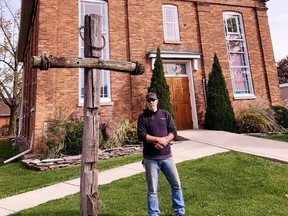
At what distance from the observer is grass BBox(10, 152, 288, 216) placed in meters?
3.53

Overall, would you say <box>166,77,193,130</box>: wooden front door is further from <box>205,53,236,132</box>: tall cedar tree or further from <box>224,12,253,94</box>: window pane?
<box>224,12,253,94</box>: window pane

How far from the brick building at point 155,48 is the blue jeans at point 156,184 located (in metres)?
6.46

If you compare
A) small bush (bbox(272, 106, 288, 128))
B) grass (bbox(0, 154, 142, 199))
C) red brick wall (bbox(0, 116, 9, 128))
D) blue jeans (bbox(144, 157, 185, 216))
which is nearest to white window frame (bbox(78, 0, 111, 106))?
grass (bbox(0, 154, 142, 199))

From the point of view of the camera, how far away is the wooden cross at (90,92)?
2939 mm

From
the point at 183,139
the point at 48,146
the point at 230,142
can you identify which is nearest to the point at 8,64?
the point at 48,146

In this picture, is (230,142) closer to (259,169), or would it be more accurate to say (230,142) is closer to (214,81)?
(259,169)

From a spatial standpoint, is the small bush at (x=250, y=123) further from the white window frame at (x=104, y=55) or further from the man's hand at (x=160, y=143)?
the man's hand at (x=160, y=143)

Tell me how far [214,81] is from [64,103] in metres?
6.44

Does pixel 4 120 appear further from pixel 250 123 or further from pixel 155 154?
pixel 155 154

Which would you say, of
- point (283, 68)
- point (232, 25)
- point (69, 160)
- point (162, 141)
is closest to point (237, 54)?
point (232, 25)

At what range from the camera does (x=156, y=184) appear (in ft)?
10.7

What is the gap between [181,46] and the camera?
458 inches

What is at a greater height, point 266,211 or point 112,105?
point 112,105

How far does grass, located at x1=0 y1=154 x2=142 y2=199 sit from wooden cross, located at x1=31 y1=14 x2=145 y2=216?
2.93 metres
